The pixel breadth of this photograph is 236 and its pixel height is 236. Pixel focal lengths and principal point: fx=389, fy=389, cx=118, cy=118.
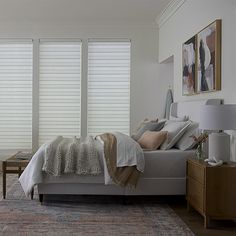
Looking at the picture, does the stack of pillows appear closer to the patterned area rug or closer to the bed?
the bed

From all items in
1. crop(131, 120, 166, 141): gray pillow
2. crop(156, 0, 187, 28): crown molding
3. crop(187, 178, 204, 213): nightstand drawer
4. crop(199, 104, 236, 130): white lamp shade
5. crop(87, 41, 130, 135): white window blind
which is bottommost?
crop(187, 178, 204, 213): nightstand drawer

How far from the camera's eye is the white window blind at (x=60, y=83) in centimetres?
735

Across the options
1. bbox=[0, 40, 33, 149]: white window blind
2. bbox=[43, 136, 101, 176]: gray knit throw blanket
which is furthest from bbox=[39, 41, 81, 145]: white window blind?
bbox=[43, 136, 101, 176]: gray knit throw blanket

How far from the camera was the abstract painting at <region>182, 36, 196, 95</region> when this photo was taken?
509cm

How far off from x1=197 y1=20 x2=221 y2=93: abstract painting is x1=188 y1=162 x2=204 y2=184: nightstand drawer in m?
0.90

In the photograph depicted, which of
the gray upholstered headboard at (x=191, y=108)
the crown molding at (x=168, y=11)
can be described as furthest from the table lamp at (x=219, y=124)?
the crown molding at (x=168, y=11)

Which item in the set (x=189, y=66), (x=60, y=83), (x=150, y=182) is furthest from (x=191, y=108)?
(x=60, y=83)

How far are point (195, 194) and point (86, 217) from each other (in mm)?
1094

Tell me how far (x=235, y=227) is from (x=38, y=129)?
464 cm

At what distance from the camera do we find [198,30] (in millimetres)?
4922

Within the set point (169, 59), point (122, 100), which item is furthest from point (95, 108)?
point (169, 59)

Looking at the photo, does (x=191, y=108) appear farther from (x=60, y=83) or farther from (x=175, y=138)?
(x=60, y=83)

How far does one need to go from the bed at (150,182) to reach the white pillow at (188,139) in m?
0.08

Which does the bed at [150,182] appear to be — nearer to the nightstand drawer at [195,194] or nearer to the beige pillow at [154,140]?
the beige pillow at [154,140]
